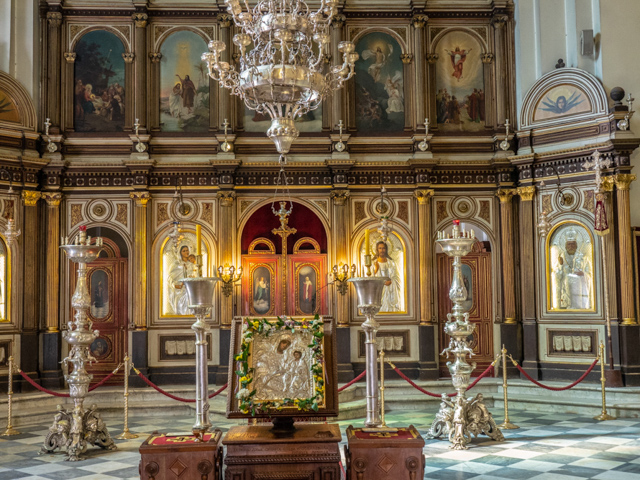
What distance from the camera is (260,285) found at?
46.4 ft

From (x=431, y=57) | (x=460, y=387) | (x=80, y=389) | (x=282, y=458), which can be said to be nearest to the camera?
(x=282, y=458)

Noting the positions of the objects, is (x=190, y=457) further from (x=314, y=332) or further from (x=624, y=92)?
(x=624, y=92)

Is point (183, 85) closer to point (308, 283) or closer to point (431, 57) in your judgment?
point (308, 283)

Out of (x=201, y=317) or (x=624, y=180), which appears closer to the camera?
(x=201, y=317)

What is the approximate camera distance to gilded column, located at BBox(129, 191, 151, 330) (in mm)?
13617

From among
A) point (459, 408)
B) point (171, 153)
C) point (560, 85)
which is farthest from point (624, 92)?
point (171, 153)

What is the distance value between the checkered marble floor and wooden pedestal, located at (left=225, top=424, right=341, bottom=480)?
2.10 meters

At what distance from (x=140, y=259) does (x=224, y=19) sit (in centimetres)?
515

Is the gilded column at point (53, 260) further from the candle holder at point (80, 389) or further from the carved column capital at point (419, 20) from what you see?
the carved column capital at point (419, 20)

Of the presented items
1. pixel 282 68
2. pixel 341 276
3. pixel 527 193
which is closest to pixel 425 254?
pixel 341 276

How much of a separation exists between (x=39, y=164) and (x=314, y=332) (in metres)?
8.89

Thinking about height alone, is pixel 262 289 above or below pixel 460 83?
below

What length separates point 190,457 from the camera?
20.2 ft

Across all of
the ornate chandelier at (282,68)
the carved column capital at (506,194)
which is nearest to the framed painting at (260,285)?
the carved column capital at (506,194)
